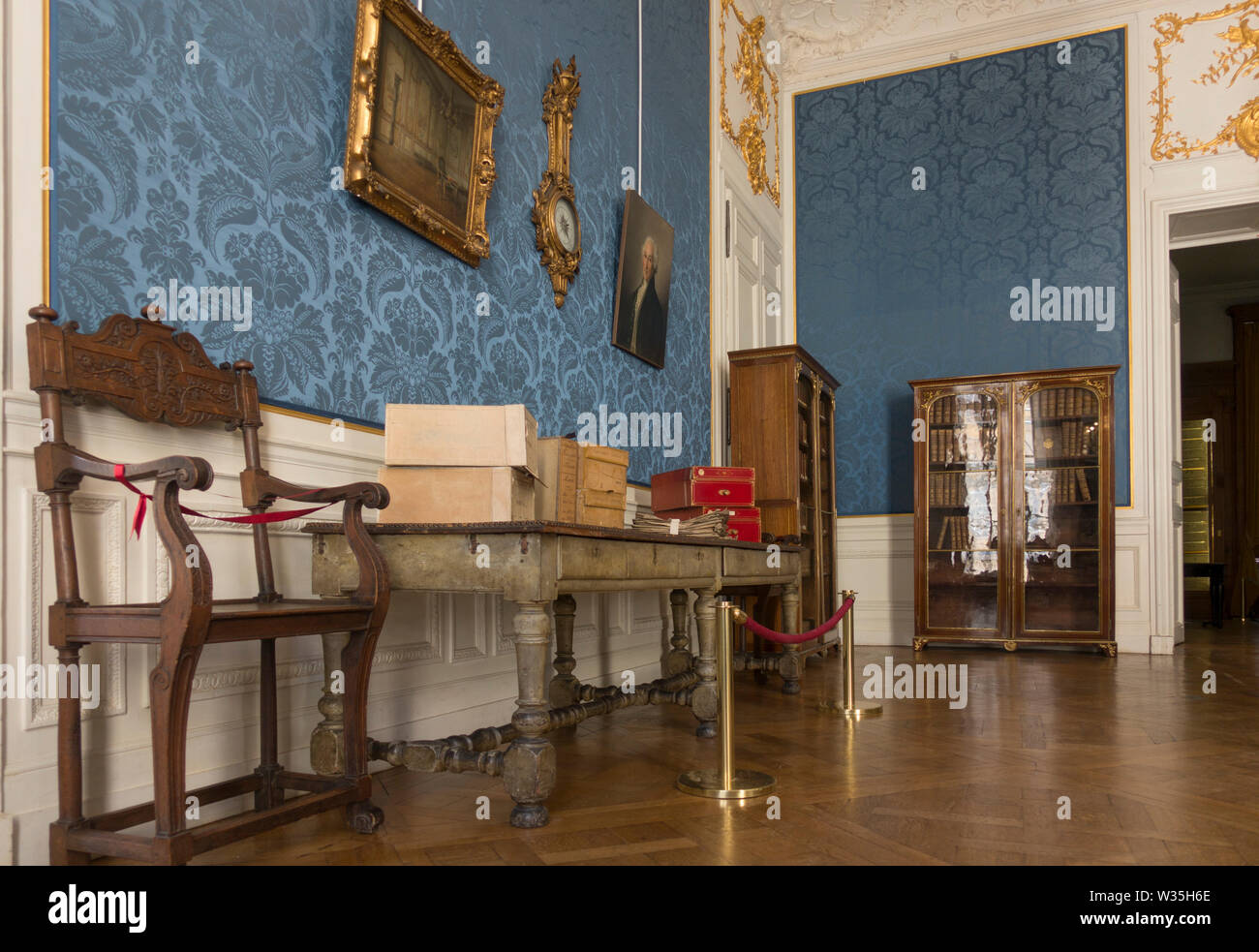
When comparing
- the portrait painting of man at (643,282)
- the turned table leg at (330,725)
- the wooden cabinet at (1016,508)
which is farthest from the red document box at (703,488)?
the wooden cabinet at (1016,508)

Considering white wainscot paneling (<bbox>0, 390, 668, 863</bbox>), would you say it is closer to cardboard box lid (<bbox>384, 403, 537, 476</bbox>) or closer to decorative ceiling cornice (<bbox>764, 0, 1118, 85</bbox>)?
cardboard box lid (<bbox>384, 403, 537, 476</bbox>)

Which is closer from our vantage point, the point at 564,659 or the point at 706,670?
the point at 706,670

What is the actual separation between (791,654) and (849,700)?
709 millimetres

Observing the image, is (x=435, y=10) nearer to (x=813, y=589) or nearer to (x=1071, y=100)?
(x=813, y=589)

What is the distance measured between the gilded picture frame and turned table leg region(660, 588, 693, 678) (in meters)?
2.29

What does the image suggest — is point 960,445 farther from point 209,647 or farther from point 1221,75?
point 209,647

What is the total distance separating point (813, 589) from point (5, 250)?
5.69 meters

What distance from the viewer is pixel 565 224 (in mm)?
4742

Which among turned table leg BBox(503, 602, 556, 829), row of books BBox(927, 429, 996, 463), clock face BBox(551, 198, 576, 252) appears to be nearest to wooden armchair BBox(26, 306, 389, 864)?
turned table leg BBox(503, 602, 556, 829)

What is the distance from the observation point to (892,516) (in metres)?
8.48

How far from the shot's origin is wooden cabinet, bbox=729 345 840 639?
6543mm

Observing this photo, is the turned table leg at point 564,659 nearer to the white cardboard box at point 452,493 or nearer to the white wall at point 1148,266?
the white cardboard box at point 452,493

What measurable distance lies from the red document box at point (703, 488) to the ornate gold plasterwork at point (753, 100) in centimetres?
322

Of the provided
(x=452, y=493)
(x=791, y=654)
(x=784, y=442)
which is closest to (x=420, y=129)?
(x=452, y=493)
